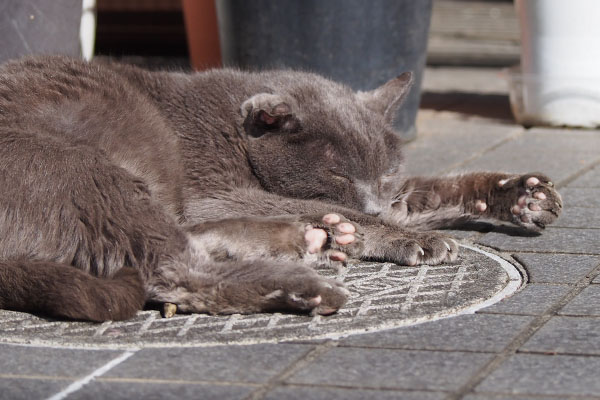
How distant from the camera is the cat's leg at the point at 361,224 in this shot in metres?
3.07

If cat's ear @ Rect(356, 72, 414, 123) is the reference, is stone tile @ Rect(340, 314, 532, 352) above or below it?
below

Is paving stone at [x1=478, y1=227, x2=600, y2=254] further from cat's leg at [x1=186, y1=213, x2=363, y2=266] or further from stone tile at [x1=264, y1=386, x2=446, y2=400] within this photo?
stone tile at [x1=264, y1=386, x2=446, y2=400]

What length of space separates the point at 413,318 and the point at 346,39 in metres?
2.46

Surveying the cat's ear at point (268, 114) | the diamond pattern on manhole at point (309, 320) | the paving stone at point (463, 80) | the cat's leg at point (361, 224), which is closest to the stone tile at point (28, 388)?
the diamond pattern on manhole at point (309, 320)

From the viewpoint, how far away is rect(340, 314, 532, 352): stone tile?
2326mm

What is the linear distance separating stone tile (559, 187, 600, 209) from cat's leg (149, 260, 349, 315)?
150cm

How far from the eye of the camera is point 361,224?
3170 mm

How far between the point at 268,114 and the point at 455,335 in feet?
3.92

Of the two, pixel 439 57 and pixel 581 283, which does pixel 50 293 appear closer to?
pixel 581 283

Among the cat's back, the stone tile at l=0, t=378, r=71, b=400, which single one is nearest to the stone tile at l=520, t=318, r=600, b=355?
the stone tile at l=0, t=378, r=71, b=400

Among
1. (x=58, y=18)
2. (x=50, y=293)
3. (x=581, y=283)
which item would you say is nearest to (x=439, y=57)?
(x=58, y=18)

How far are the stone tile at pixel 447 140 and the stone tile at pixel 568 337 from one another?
1977mm

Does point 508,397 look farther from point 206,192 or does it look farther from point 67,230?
point 206,192

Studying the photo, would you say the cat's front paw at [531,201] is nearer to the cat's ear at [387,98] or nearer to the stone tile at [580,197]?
the stone tile at [580,197]
